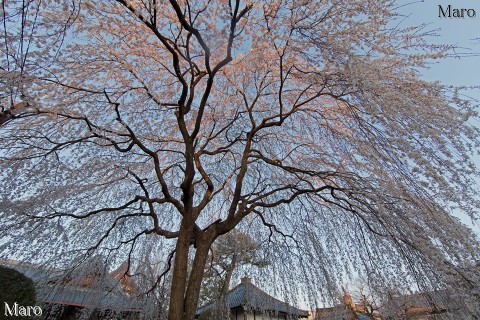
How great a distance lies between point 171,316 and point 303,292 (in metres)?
2.91

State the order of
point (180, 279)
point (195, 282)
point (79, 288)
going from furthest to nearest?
point (79, 288)
point (195, 282)
point (180, 279)

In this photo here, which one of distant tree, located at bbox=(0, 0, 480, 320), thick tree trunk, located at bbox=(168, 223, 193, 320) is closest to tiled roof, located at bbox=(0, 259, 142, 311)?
distant tree, located at bbox=(0, 0, 480, 320)

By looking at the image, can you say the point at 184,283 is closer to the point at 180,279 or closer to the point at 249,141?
the point at 180,279

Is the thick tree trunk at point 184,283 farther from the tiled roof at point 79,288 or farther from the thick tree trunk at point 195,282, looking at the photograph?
the tiled roof at point 79,288

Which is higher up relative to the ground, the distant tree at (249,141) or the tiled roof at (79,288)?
the distant tree at (249,141)

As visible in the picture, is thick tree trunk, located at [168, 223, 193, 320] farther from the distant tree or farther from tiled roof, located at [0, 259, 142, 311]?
tiled roof, located at [0, 259, 142, 311]

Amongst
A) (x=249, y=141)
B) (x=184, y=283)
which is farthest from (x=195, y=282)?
(x=249, y=141)

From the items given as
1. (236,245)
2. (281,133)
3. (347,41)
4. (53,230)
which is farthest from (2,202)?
(347,41)

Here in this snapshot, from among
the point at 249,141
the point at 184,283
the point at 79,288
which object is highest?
the point at 249,141

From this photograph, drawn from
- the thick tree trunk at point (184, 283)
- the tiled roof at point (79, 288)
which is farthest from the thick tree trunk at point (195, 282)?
the tiled roof at point (79, 288)

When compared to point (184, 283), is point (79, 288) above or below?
below

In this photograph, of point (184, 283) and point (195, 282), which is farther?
point (195, 282)

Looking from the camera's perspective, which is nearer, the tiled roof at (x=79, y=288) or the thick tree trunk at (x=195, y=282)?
the thick tree trunk at (x=195, y=282)

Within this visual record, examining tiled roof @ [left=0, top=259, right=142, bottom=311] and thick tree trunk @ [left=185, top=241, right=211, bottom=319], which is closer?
thick tree trunk @ [left=185, top=241, right=211, bottom=319]
